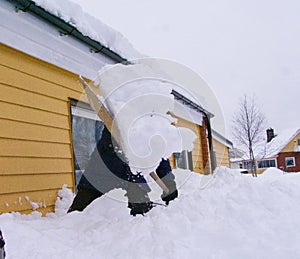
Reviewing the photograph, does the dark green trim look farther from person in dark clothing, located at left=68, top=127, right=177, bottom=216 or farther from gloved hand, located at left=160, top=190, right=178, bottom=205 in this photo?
person in dark clothing, located at left=68, top=127, right=177, bottom=216

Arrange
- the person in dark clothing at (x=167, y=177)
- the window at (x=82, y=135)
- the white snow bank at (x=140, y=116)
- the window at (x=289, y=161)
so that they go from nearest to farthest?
the white snow bank at (x=140, y=116), the person in dark clothing at (x=167, y=177), the window at (x=82, y=135), the window at (x=289, y=161)

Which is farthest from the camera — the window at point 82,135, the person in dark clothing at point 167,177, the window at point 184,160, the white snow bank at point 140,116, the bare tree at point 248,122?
the bare tree at point 248,122

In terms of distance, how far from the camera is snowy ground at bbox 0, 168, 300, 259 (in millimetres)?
2883

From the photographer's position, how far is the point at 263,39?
26.2m

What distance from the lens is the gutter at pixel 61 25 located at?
12.3ft

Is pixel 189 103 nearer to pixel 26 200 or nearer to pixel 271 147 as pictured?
pixel 26 200

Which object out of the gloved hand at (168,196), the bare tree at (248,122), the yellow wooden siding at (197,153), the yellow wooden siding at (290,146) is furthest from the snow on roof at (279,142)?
the gloved hand at (168,196)

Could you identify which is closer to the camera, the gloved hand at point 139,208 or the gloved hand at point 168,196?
the gloved hand at point 139,208

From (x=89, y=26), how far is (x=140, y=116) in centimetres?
194

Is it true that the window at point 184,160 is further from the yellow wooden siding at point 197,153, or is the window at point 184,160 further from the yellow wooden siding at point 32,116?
the yellow wooden siding at point 32,116

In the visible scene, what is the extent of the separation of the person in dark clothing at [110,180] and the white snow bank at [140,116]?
16cm

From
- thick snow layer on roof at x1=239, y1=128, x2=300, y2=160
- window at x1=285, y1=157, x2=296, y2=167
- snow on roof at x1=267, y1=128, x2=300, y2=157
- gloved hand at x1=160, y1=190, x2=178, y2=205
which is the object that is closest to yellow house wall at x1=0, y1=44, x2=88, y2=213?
gloved hand at x1=160, y1=190, x2=178, y2=205

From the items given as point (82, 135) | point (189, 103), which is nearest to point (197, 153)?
point (189, 103)

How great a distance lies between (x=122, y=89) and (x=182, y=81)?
4555 mm
